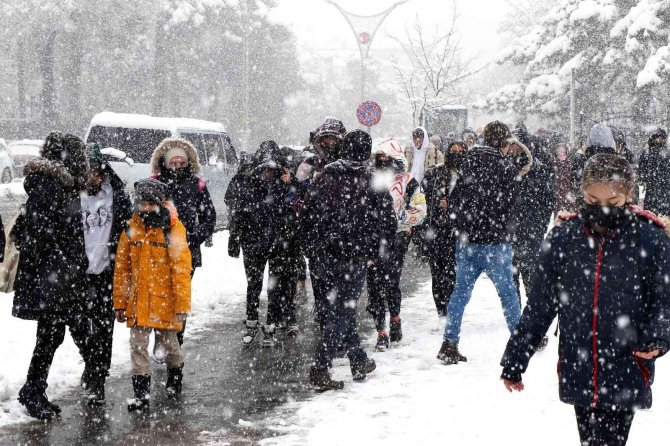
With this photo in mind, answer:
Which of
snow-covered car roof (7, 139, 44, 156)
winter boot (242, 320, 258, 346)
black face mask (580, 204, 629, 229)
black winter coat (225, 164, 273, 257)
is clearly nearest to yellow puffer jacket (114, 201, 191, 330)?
black winter coat (225, 164, 273, 257)

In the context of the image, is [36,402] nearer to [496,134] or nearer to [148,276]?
[148,276]

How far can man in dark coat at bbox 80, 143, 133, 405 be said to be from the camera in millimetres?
5812

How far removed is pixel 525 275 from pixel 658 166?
3.61 meters

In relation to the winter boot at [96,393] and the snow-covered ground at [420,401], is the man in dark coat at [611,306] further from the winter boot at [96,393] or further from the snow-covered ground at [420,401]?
the winter boot at [96,393]

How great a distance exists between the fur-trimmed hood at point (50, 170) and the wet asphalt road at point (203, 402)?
148cm

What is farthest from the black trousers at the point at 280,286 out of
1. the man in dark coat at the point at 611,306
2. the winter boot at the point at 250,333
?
the man in dark coat at the point at 611,306

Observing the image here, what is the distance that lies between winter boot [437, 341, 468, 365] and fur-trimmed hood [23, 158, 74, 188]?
314 centimetres

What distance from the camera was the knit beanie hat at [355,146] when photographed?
620cm

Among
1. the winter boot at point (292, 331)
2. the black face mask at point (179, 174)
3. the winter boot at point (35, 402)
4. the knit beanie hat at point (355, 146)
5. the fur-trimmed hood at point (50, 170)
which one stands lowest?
the winter boot at point (292, 331)

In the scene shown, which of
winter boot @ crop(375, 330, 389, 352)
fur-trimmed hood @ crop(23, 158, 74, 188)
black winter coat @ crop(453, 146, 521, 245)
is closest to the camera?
fur-trimmed hood @ crop(23, 158, 74, 188)

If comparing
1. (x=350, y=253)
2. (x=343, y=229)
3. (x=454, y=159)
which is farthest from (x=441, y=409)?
(x=454, y=159)

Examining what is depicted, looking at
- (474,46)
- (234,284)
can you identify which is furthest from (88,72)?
(474,46)

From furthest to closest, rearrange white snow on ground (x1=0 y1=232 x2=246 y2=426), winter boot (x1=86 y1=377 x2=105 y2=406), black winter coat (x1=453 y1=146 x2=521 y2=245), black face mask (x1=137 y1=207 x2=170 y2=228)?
black winter coat (x1=453 y1=146 x2=521 y2=245) → white snow on ground (x1=0 y1=232 x2=246 y2=426) → winter boot (x1=86 y1=377 x2=105 y2=406) → black face mask (x1=137 y1=207 x2=170 y2=228)

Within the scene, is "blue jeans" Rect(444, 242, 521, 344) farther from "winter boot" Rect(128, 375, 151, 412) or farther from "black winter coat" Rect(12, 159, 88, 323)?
"black winter coat" Rect(12, 159, 88, 323)
